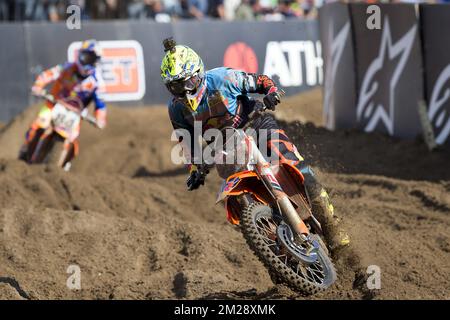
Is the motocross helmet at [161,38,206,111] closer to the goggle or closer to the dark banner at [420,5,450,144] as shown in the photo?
the goggle

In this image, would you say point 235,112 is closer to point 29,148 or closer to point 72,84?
point 72,84

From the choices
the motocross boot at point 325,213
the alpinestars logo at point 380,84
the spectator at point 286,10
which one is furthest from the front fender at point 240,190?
the spectator at point 286,10

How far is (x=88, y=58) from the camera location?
11836 millimetres

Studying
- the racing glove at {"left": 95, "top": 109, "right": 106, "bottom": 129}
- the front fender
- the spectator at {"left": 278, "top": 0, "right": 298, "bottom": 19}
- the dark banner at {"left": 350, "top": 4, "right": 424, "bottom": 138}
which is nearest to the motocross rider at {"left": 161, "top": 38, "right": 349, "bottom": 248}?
the front fender

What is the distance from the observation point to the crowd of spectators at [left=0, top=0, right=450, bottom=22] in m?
17.6

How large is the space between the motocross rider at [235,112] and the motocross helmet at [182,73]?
0.04 feet

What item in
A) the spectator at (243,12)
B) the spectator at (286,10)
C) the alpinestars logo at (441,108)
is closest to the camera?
the alpinestars logo at (441,108)

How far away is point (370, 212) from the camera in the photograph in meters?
8.77

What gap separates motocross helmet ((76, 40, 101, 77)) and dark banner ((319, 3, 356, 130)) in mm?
3891

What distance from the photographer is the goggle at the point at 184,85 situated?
19.2 ft

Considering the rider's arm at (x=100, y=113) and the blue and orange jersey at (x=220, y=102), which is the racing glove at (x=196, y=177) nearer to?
the blue and orange jersey at (x=220, y=102)

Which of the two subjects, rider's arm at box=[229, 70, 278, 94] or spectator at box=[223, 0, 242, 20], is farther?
spectator at box=[223, 0, 242, 20]
